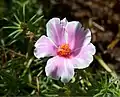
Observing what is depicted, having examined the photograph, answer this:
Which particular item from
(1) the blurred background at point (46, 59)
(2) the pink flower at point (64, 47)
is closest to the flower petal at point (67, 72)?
(2) the pink flower at point (64, 47)

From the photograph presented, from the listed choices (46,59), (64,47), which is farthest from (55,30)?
(46,59)

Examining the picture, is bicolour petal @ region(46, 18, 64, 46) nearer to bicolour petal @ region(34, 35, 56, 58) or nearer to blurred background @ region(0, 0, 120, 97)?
bicolour petal @ region(34, 35, 56, 58)

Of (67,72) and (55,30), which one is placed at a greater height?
(55,30)

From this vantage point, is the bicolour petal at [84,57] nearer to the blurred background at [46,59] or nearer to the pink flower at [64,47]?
the pink flower at [64,47]

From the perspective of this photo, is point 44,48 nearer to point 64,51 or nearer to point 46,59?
point 64,51

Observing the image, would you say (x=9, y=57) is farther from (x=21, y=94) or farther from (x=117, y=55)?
(x=117, y=55)

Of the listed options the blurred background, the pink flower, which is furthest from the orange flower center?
the blurred background

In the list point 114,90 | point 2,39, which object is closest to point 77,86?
point 114,90
